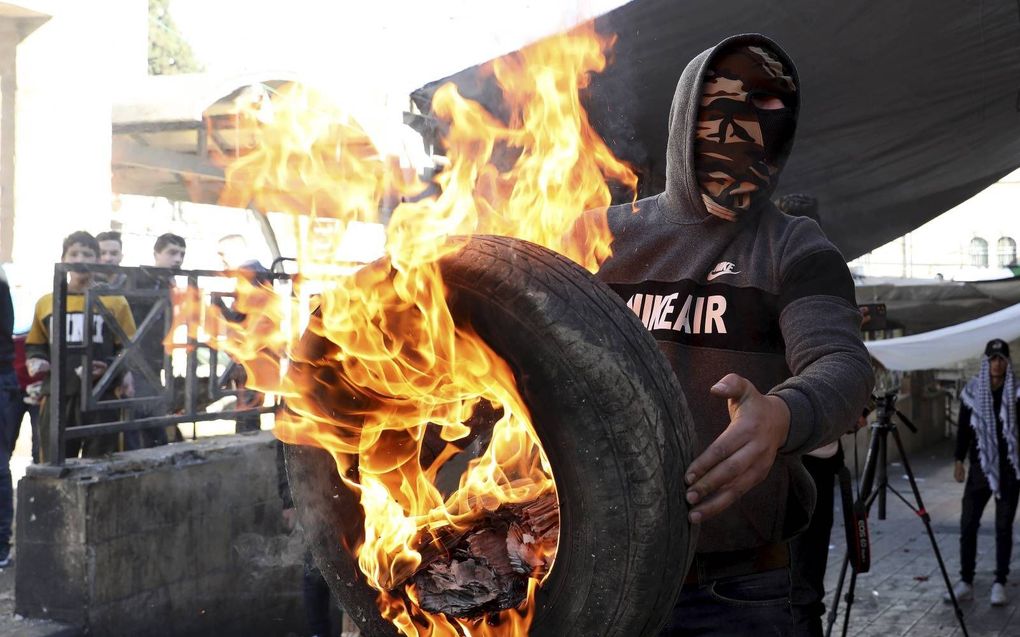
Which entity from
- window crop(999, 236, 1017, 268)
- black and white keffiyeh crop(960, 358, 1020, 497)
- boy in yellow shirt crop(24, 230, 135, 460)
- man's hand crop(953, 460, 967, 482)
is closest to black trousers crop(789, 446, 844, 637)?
black and white keffiyeh crop(960, 358, 1020, 497)

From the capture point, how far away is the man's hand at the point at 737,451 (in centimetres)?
148

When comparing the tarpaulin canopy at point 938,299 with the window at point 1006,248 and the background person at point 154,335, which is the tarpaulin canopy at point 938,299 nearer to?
the background person at point 154,335

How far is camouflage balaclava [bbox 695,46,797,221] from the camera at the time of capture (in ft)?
6.79

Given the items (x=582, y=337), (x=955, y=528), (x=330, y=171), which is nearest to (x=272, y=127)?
(x=330, y=171)

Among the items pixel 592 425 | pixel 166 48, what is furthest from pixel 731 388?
pixel 166 48

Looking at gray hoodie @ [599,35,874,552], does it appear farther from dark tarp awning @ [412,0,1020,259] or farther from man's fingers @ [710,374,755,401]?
dark tarp awning @ [412,0,1020,259]

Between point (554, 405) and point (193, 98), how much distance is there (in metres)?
9.41

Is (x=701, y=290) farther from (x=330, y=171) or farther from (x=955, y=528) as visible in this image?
(x=955, y=528)

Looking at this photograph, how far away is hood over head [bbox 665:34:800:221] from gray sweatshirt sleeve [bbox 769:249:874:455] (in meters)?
0.25

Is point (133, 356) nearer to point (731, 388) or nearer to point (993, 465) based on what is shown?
point (731, 388)

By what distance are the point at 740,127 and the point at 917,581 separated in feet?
21.1

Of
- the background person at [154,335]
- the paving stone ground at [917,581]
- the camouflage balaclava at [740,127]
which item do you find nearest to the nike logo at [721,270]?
the camouflage balaclava at [740,127]

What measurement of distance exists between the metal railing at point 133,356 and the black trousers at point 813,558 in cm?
336

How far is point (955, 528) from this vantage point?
9383mm
